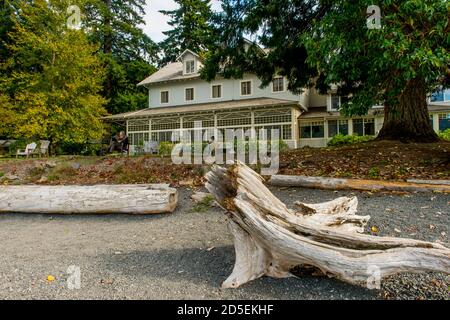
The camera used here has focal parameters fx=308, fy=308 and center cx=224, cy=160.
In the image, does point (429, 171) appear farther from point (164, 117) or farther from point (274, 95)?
point (164, 117)

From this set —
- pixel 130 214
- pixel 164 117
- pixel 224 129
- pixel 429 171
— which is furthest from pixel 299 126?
pixel 130 214

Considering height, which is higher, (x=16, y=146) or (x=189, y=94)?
(x=189, y=94)

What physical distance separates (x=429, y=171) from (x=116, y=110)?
30.3 meters

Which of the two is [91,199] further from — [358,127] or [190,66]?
[358,127]

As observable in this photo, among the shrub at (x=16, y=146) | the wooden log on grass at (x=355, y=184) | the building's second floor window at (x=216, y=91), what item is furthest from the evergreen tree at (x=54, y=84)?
the wooden log on grass at (x=355, y=184)

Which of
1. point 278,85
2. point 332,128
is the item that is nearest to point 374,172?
point 278,85

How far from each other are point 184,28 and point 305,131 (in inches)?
841

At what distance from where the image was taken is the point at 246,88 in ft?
84.0

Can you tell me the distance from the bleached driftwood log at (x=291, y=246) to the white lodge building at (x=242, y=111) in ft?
65.9

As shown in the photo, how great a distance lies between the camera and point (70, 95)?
2078 cm

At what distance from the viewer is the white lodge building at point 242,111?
23.4 metres

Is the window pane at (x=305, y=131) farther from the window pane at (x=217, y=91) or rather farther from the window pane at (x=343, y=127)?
the window pane at (x=217, y=91)

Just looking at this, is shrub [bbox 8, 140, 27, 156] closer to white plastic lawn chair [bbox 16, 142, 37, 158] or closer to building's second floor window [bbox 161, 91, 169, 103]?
white plastic lawn chair [bbox 16, 142, 37, 158]
